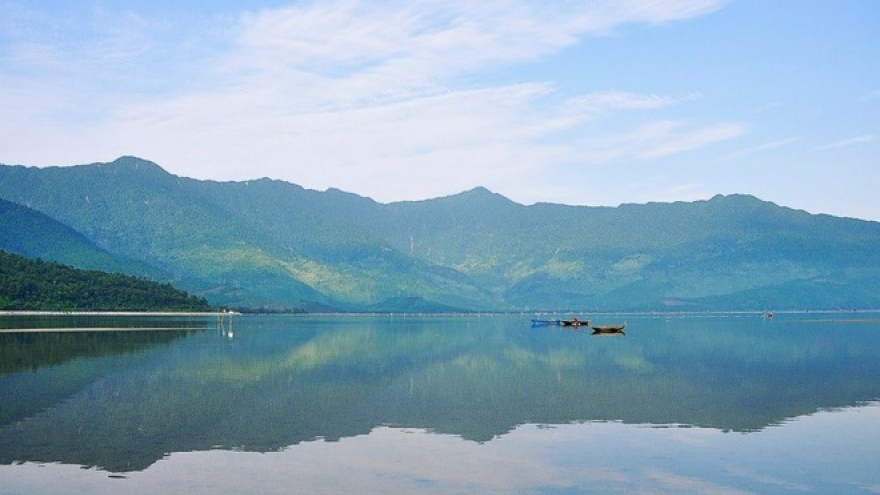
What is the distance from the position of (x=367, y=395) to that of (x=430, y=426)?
12.6 meters

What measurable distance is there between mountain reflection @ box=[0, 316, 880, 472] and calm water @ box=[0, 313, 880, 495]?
0.17 m

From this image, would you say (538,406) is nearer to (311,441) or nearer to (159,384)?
(311,441)

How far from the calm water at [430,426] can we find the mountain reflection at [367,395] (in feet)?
0.55

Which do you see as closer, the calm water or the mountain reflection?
the calm water

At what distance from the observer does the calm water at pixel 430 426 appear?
30.8 metres

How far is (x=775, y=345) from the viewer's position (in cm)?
11531

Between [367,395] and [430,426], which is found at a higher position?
[367,395]

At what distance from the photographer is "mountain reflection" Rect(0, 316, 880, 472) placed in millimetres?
38906

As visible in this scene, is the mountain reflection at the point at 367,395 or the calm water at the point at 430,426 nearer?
the calm water at the point at 430,426

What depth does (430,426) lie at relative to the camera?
42500 mm

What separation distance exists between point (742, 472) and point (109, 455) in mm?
21417

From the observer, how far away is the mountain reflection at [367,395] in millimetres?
38906

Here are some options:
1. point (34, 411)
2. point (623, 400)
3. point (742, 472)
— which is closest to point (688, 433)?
point (742, 472)

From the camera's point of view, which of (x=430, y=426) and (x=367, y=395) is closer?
(x=430, y=426)
